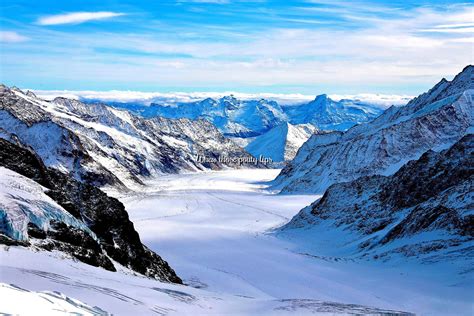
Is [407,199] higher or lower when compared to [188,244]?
higher

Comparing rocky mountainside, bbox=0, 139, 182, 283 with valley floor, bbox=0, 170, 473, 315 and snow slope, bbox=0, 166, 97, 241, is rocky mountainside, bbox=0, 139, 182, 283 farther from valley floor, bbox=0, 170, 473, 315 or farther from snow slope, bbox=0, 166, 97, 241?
valley floor, bbox=0, 170, 473, 315

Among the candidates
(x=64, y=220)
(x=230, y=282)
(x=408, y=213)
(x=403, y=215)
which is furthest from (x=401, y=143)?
(x=64, y=220)

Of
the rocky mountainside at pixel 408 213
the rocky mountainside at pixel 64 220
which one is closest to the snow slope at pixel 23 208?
the rocky mountainside at pixel 64 220

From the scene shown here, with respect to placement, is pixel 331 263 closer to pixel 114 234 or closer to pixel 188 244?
pixel 188 244

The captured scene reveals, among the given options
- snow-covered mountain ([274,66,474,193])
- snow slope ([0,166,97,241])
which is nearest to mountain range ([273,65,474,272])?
snow-covered mountain ([274,66,474,193])

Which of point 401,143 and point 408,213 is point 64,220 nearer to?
point 408,213

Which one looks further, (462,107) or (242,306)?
(462,107)

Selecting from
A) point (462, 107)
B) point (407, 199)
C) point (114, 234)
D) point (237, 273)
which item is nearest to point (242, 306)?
point (114, 234)
